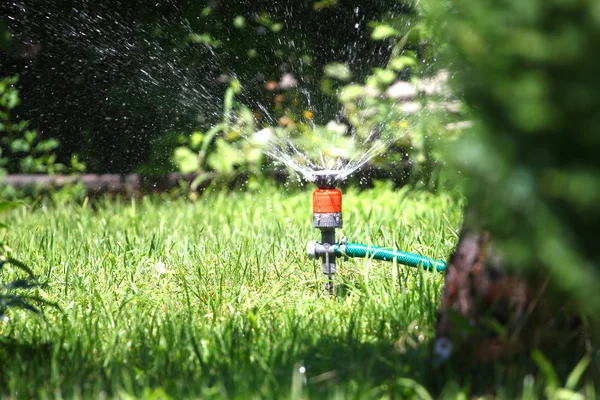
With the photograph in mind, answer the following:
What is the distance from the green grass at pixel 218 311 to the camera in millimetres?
1433

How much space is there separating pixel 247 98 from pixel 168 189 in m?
0.72

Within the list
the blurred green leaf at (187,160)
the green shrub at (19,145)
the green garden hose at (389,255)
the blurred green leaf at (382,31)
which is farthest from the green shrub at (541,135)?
the green shrub at (19,145)

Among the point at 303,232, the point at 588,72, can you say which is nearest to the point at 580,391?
the point at 588,72

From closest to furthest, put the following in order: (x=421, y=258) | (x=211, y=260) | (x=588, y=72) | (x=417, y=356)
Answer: (x=588, y=72), (x=417, y=356), (x=421, y=258), (x=211, y=260)

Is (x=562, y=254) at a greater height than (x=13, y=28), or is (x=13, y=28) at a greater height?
(x=13, y=28)

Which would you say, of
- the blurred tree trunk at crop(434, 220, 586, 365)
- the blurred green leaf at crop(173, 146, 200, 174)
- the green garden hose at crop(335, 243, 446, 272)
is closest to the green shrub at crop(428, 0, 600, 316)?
the blurred tree trunk at crop(434, 220, 586, 365)

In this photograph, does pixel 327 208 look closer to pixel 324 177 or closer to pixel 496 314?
pixel 324 177

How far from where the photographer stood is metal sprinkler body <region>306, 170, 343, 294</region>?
2.18 meters

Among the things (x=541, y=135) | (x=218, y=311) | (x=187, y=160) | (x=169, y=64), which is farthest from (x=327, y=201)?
(x=169, y=64)

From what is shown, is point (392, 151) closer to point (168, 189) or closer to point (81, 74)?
point (168, 189)

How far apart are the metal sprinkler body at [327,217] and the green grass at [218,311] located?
0.09m

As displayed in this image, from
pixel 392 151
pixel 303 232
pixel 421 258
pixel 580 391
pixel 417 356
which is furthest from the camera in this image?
pixel 392 151

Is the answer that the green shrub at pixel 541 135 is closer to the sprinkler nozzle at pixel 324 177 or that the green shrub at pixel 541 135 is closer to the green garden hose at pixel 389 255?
the green garden hose at pixel 389 255

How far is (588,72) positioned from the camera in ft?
3.30
